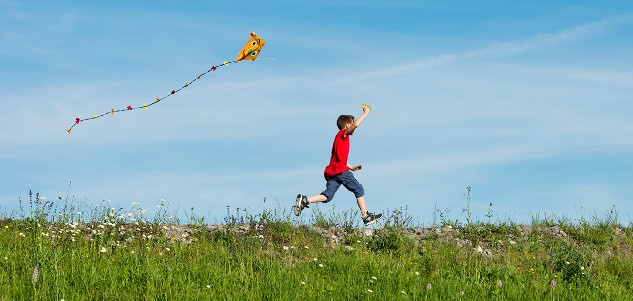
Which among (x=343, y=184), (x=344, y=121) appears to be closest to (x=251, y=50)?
(x=344, y=121)

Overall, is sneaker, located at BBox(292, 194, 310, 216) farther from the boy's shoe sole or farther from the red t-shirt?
the red t-shirt

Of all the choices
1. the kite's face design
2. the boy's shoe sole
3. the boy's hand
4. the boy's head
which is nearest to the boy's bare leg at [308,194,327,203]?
the boy's shoe sole

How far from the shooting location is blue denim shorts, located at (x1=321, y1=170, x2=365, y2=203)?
516 inches

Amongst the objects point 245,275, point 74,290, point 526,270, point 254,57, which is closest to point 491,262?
point 526,270

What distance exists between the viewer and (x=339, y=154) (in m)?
13.1

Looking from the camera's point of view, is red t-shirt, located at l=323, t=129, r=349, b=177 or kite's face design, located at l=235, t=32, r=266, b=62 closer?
kite's face design, located at l=235, t=32, r=266, b=62

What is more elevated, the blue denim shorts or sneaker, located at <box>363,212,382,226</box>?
the blue denim shorts

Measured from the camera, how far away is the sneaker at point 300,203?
12.7 meters

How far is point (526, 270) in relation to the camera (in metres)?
11.1

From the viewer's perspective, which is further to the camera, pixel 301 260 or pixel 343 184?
pixel 343 184

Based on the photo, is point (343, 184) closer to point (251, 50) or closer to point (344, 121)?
point (344, 121)

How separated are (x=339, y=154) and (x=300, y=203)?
109cm

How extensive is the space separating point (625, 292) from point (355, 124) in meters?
5.01

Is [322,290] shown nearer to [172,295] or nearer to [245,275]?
[245,275]
